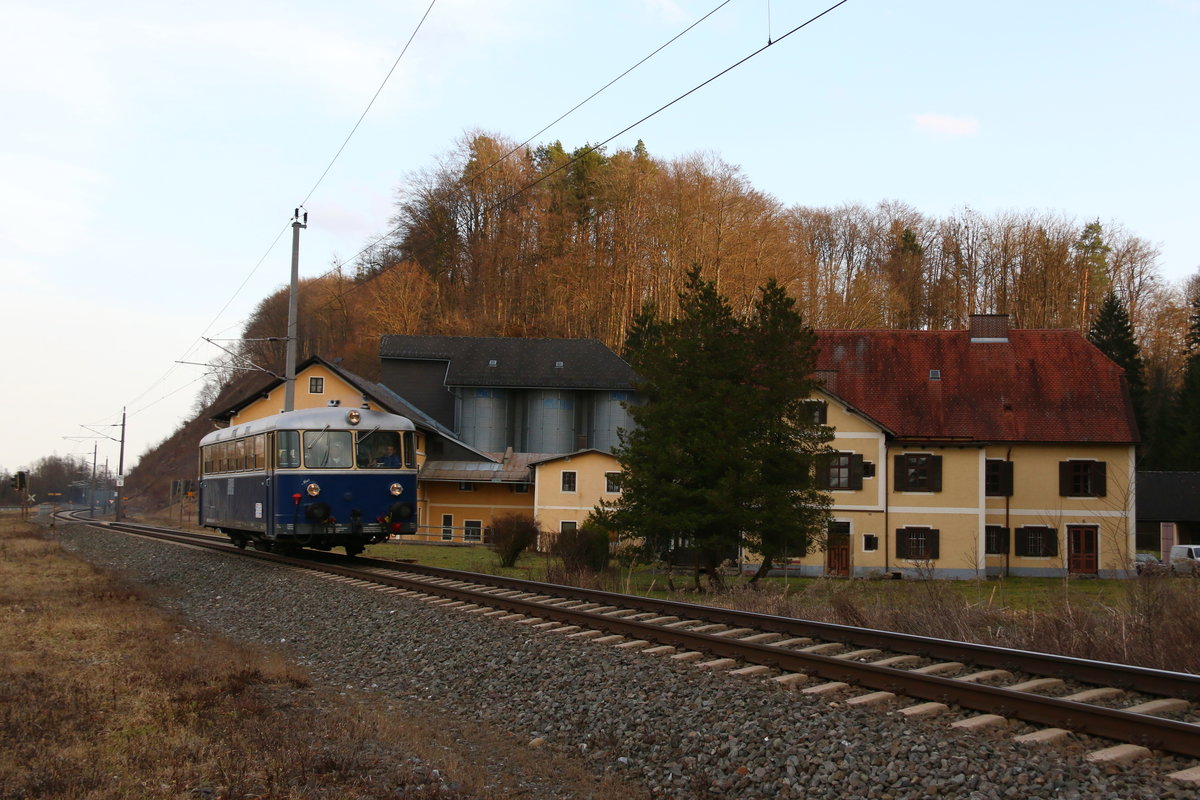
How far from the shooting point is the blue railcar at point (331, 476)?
2125 cm

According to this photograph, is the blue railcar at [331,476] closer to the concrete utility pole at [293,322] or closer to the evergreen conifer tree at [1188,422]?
the concrete utility pole at [293,322]

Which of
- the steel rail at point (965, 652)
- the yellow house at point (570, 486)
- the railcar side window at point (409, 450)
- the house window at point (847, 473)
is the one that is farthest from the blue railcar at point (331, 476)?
the yellow house at point (570, 486)

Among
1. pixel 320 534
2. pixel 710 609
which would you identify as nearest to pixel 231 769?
pixel 710 609

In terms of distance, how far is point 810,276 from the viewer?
2308 inches

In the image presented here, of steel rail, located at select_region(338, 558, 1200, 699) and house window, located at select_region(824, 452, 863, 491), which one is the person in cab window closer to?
steel rail, located at select_region(338, 558, 1200, 699)

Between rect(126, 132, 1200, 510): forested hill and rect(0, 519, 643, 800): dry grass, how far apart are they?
42.3m

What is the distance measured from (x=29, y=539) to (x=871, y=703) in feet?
128

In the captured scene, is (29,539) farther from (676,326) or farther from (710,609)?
(710,609)

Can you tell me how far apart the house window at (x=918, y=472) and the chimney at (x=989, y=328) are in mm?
7513

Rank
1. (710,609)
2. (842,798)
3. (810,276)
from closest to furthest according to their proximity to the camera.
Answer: (842,798), (710,609), (810,276)

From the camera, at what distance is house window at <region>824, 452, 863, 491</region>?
3594cm

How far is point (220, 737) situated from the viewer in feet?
25.7

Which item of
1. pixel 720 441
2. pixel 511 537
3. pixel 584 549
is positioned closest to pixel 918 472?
pixel 511 537

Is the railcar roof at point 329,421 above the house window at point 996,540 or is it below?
above
